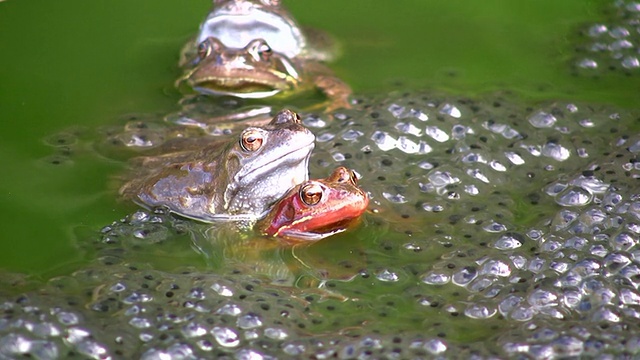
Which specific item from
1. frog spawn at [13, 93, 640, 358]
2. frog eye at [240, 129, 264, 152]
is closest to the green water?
frog spawn at [13, 93, 640, 358]

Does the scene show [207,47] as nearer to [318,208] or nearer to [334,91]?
[334,91]

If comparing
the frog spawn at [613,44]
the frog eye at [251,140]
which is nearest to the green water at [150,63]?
the frog spawn at [613,44]

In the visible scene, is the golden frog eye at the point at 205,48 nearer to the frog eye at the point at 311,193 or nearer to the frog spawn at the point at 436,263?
the frog spawn at the point at 436,263

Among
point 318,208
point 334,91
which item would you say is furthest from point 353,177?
point 334,91

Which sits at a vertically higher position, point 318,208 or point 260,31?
point 260,31

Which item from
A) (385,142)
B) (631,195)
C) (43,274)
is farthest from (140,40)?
(631,195)
